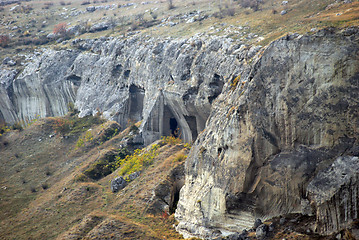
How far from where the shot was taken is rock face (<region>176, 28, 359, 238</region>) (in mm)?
12445

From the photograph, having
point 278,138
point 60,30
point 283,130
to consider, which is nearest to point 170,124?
point 278,138

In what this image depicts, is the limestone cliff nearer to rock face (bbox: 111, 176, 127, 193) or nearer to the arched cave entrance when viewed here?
rock face (bbox: 111, 176, 127, 193)

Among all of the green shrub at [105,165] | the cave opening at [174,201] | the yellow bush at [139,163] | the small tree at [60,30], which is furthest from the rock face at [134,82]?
Result: the small tree at [60,30]

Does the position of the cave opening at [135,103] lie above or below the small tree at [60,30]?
below

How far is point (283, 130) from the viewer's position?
13672mm

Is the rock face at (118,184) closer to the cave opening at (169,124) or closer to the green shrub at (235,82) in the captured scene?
the cave opening at (169,124)

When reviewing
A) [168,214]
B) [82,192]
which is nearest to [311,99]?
[168,214]

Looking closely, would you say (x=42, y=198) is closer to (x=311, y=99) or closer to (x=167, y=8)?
(x=311, y=99)

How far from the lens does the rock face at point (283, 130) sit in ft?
40.8

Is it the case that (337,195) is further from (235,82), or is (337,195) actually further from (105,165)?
(105,165)

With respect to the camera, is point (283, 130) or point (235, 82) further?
point (235, 82)

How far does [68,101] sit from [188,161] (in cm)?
3429

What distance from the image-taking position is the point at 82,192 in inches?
985

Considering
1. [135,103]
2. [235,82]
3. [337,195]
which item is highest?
[235,82]
